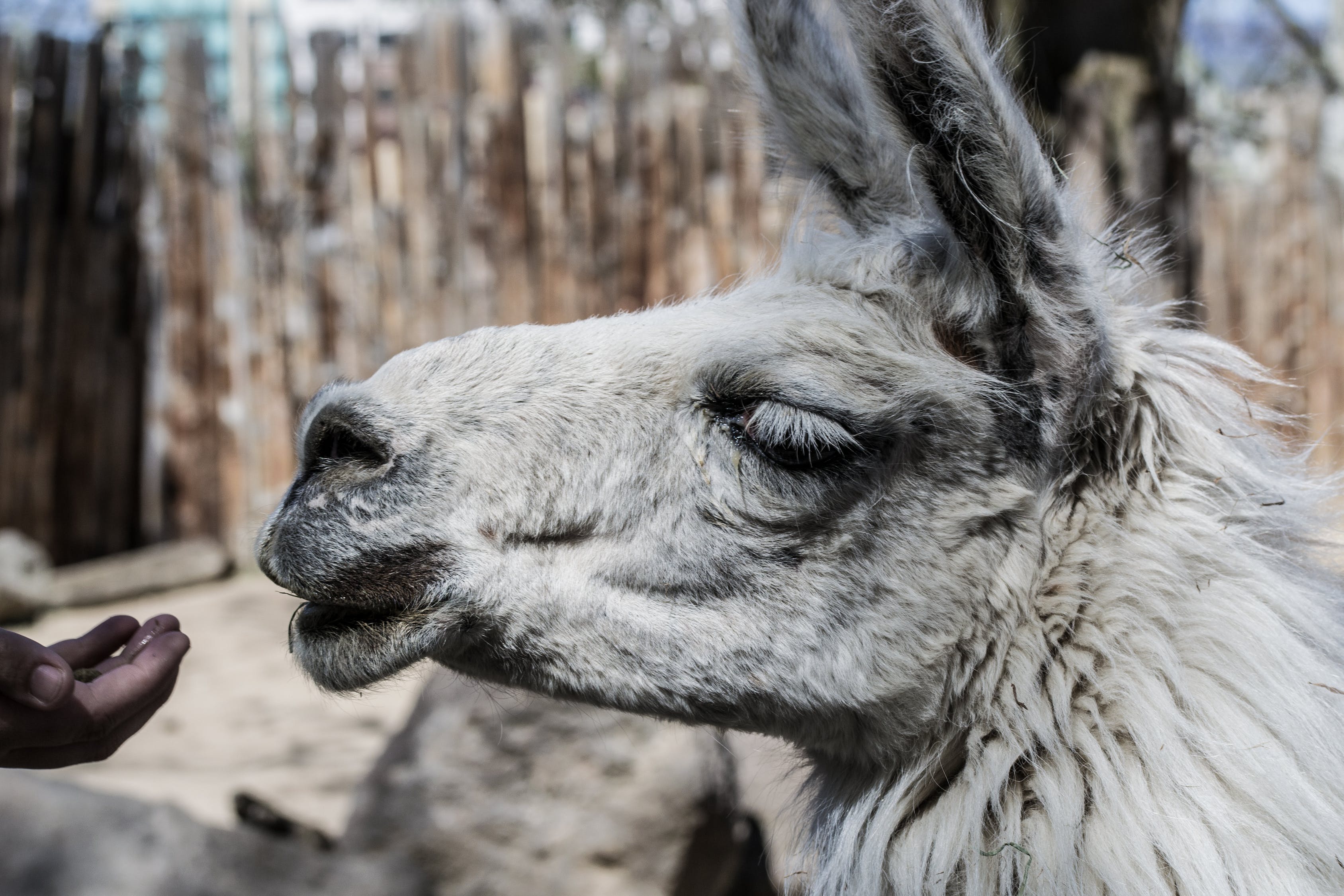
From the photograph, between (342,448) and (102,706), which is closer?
(102,706)

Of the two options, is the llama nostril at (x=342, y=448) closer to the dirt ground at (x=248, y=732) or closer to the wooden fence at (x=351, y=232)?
the dirt ground at (x=248, y=732)

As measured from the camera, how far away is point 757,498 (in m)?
1.68

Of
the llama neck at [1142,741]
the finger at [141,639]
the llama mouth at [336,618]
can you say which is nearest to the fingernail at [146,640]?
the finger at [141,639]

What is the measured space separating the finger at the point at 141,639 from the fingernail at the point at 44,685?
0.83ft

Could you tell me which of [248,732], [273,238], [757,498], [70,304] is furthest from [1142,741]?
[70,304]

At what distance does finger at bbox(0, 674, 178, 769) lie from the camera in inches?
59.6

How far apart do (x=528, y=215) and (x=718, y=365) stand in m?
4.91

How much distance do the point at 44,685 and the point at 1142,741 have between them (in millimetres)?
1457

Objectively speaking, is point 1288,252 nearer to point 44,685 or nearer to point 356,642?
point 356,642

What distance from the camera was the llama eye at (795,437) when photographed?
5.44ft

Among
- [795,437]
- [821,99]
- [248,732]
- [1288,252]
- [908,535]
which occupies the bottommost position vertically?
[248,732]

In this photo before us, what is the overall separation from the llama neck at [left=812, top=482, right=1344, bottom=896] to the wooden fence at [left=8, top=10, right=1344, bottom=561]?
4.85 meters

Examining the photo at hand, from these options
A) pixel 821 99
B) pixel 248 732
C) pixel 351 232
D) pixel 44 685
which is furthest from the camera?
pixel 351 232

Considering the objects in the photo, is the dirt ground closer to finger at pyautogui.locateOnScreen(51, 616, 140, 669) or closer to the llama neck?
finger at pyautogui.locateOnScreen(51, 616, 140, 669)
